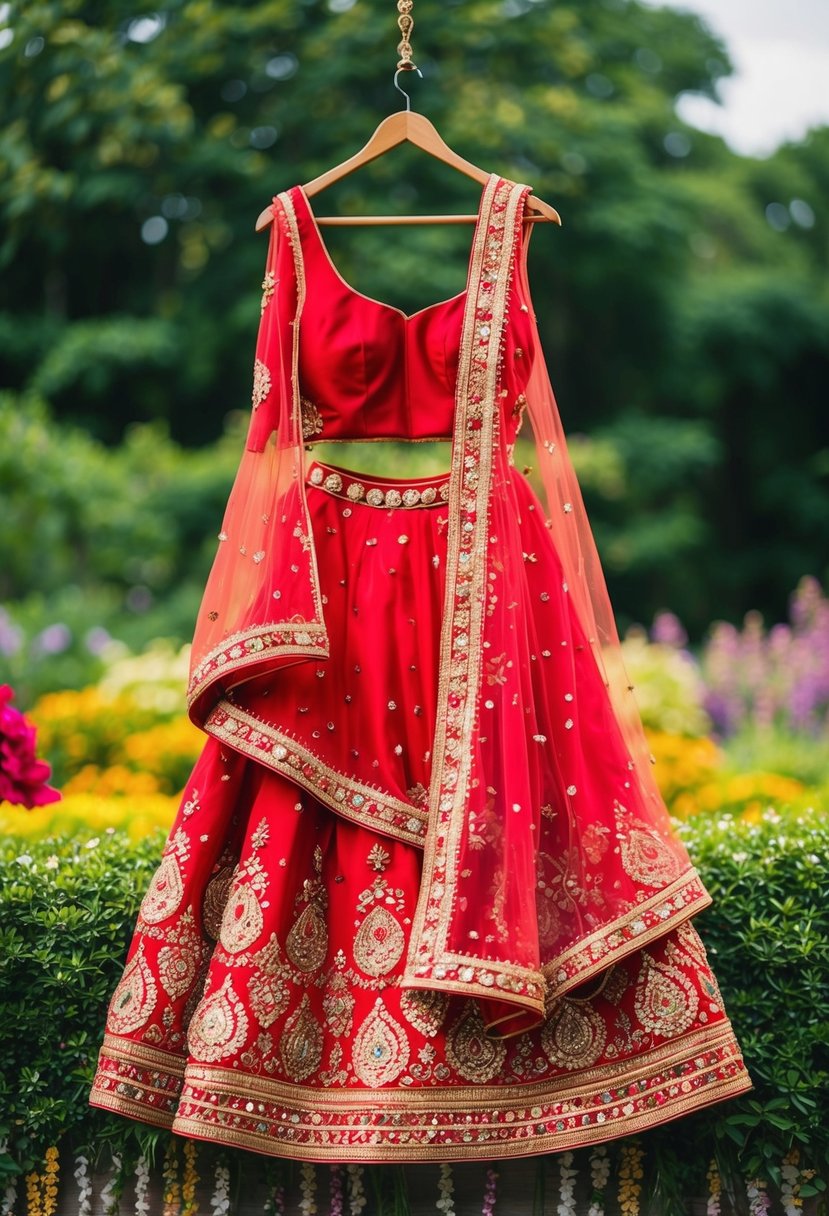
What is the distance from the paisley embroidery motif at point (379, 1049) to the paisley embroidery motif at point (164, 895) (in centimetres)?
42

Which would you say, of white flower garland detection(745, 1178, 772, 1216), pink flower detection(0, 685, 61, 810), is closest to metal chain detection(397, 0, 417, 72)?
pink flower detection(0, 685, 61, 810)

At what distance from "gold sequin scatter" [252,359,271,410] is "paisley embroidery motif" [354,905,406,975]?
101cm

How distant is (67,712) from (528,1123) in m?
3.81

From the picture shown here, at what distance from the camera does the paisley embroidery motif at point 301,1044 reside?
2.28 m

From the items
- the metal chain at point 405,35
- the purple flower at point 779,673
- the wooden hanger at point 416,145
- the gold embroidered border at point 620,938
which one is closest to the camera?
the gold embroidered border at point 620,938

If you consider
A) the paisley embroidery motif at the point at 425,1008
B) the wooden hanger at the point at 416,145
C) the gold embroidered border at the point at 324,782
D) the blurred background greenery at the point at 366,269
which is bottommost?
the paisley embroidery motif at the point at 425,1008

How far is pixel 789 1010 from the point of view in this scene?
2611 mm

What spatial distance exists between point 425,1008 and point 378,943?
5.7 inches

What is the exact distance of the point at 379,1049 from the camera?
225 centimetres

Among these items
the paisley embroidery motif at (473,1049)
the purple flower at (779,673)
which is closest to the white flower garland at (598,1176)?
the paisley embroidery motif at (473,1049)

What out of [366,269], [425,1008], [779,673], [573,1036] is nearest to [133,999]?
[425,1008]

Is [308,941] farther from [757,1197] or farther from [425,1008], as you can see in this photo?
[757,1197]

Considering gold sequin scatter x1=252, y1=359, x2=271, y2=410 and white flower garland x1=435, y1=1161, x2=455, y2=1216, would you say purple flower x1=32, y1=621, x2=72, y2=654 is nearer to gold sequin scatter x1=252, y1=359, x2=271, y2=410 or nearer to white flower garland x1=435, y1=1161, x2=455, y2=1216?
gold sequin scatter x1=252, y1=359, x2=271, y2=410

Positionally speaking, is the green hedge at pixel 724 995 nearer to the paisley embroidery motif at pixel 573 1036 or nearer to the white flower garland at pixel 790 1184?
the white flower garland at pixel 790 1184
